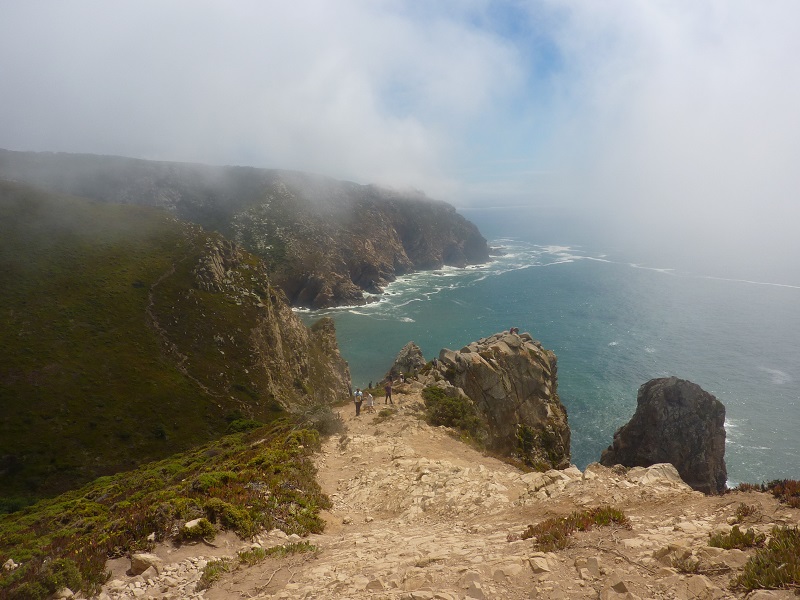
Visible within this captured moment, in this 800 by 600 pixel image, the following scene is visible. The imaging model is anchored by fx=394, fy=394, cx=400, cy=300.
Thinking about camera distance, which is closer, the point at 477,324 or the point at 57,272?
the point at 57,272

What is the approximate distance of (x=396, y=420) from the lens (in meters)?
25.5

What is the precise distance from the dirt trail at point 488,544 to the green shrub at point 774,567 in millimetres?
365

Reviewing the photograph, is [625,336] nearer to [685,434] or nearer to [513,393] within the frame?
[685,434]

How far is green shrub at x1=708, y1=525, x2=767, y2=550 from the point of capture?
24.6 feet

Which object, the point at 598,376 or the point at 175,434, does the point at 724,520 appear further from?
the point at 598,376

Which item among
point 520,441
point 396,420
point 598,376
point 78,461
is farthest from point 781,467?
point 78,461

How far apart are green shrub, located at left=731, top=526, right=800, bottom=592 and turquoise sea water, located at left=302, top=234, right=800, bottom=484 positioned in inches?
2195

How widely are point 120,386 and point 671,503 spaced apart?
6356 cm

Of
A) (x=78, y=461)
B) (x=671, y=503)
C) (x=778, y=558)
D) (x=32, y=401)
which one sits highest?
(x=778, y=558)

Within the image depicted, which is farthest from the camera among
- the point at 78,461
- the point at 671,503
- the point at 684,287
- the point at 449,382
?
Answer: the point at 684,287

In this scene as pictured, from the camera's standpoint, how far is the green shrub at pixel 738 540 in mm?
7484

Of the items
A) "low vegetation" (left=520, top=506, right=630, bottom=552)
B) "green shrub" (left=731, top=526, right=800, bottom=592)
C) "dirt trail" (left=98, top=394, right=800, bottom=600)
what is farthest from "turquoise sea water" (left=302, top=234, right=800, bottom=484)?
"green shrub" (left=731, top=526, right=800, bottom=592)

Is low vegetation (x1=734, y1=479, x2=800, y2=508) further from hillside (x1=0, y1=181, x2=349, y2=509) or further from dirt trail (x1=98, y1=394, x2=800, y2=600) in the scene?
hillside (x1=0, y1=181, x2=349, y2=509)

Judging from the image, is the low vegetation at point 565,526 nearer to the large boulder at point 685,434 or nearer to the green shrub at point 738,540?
the green shrub at point 738,540
